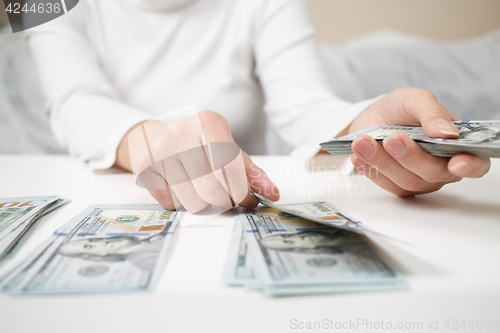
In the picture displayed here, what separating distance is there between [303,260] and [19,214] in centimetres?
38

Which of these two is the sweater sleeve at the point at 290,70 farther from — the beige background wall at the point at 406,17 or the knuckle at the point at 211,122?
the beige background wall at the point at 406,17

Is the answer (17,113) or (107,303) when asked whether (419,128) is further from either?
(17,113)

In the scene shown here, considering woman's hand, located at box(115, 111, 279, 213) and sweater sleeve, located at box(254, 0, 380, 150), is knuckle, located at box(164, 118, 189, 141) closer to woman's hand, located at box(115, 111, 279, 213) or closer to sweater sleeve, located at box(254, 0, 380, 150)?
woman's hand, located at box(115, 111, 279, 213)

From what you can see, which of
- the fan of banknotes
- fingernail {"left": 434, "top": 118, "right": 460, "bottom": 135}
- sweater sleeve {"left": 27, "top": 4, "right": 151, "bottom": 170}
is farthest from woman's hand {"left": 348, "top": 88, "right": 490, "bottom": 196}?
sweater sleeve {"left": 27, "top": 4, "right": 151, "bottom": 170}

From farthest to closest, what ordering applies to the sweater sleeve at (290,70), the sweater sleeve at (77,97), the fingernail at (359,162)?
the sweater sleeve at (290,70)
the sweater sleeve at (77,97)
the fingernail at (359,162)

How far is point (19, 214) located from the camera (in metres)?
0.39

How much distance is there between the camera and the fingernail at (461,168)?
0.35 meters

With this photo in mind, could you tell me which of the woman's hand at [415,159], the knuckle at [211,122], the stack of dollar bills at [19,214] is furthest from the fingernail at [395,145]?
the stack of dollar bills at [19,214]

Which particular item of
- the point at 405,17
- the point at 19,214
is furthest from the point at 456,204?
the point at 405,17

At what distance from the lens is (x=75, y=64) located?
2.77 feet

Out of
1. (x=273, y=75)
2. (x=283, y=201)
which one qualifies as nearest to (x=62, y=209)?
(x=283, y=201)

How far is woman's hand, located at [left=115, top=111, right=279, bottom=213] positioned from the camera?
0.38m

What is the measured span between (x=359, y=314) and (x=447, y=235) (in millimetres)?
190

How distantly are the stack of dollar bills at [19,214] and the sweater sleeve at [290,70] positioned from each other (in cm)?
64
